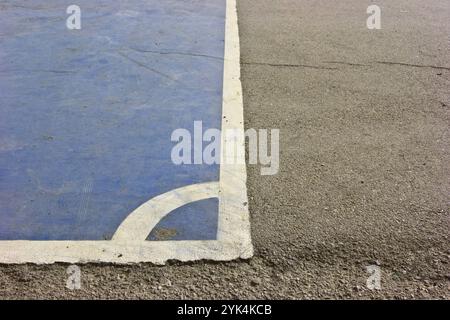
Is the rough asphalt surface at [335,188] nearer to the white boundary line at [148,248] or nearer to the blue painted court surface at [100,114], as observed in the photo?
the white boundary line at [148,248]

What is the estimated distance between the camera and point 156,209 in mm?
3646

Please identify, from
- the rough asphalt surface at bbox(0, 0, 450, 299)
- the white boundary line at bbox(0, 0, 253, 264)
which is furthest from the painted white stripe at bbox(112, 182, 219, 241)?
the rough asphalt surface at bbox(0, 0, 450, 299)

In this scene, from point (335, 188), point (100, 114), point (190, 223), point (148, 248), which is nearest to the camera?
point (148, 248)

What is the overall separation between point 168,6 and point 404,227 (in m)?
7.07

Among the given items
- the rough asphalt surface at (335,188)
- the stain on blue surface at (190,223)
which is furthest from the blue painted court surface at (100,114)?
the rough asphalt surface at (335,188)

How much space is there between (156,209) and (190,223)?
0.32 meters

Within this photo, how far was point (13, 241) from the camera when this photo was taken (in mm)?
3307

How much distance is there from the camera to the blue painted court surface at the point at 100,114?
142 inches

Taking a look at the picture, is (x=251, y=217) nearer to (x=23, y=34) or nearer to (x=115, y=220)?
(x=115, y=220)

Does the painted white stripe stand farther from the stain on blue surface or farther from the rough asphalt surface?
the rough asphalt surface

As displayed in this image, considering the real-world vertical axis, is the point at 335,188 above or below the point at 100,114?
below

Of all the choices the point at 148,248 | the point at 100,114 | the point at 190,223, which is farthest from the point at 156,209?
the point at 100,114

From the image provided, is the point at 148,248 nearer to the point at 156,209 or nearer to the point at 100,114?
the point at 156,209

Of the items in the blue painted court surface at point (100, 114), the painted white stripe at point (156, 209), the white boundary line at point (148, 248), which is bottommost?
the white boundary line at point (148, 248)
